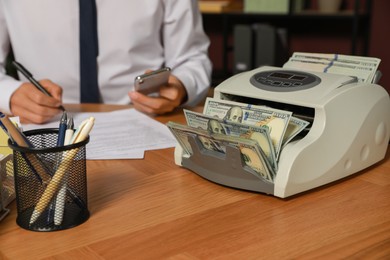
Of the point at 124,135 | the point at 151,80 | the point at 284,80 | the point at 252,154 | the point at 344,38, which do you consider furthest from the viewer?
the point at 344,38

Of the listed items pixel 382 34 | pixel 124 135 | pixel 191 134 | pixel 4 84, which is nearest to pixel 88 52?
pixel 4 84

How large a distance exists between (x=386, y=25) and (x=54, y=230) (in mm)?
3302

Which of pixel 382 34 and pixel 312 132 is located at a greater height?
pixel 312 132

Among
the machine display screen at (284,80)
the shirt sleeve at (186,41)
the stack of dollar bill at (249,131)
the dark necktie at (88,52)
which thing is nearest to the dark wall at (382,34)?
the shirt sleeve at (186,41)

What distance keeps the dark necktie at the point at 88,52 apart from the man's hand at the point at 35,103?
25cm

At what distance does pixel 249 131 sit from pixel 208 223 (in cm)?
17

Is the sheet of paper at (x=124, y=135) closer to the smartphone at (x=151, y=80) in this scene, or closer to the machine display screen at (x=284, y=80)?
the smartphone at (x=151, y=80)

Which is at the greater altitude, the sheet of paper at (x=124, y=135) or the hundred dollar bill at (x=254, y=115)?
the hundred dollar bill at (x=254, y=115)

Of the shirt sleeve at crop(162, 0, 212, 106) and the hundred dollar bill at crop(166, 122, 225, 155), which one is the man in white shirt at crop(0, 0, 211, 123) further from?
the hundred dollar bill at crop(166, 122, 225, 155)

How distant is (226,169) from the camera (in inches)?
38.3

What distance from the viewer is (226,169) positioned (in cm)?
97

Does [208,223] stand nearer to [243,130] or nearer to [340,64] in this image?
[243,130]

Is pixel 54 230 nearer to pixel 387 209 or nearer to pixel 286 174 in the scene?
pixel 286 174

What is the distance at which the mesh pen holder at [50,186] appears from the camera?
80 centimetres
